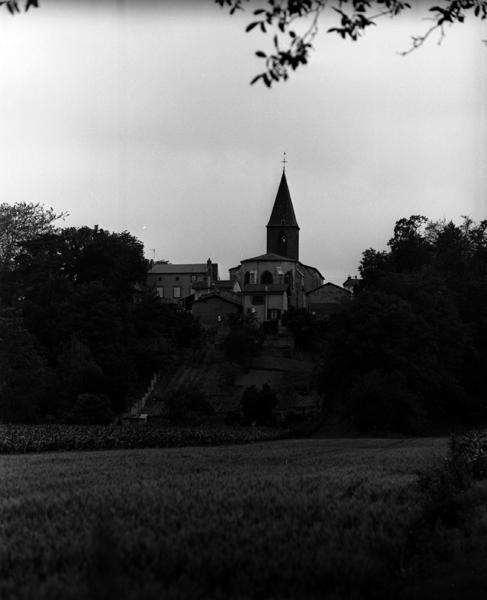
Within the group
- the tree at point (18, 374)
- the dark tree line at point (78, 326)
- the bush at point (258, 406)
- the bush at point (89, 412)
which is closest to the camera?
the tree at point (18, 374)

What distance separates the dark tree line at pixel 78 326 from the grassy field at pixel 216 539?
4411 centimetres

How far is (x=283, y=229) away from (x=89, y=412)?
7958 centimetres

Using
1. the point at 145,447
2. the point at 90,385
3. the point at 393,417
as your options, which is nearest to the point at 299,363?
the point at 90,385

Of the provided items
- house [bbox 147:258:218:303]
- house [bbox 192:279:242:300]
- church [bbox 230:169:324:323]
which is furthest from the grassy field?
house [bbox 147:258:218:303]

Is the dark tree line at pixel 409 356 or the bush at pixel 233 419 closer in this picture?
the dark tree line at pixel 409 356

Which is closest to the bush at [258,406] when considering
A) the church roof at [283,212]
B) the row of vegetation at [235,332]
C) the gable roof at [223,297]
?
the row of vegetation at [235,332]

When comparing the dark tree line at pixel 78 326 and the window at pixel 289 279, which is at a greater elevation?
the window at pixel 289 279

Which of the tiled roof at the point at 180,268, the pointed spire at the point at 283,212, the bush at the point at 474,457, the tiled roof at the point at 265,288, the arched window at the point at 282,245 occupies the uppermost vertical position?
the pointed spire at the point at 283,212

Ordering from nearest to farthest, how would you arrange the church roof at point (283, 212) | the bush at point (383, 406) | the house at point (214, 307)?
the bush at point (383, 406) → the house at point (214, 307) → the church roof at point (283, 212)

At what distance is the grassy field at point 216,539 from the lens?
8906mm

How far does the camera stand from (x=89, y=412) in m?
63.6

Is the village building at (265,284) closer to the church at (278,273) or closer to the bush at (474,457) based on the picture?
the church at (278,273)

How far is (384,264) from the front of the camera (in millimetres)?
83438

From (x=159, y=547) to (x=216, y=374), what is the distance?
7573 cm
